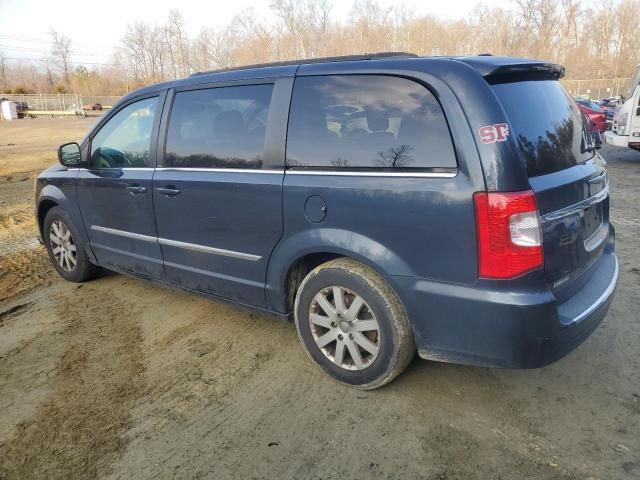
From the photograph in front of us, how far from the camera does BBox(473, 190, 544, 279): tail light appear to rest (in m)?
2.37

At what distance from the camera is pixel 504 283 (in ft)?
7.93

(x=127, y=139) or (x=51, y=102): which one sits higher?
(x=51, y=102)

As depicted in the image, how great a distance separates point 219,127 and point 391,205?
150 cm

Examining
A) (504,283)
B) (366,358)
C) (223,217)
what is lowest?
(366,358)

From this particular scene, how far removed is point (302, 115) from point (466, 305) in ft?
4.85

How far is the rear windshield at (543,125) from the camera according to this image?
2.56 m

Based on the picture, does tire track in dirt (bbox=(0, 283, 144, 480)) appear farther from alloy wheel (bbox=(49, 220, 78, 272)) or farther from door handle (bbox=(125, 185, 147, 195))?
door handle (bbox=(125, 185, 147, 195))

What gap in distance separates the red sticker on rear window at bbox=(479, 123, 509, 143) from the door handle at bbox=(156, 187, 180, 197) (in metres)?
2.19

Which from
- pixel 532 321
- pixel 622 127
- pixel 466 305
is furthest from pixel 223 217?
pixel 622 127

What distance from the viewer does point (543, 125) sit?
2734 millimetres

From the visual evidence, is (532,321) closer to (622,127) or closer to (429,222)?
(429,222)

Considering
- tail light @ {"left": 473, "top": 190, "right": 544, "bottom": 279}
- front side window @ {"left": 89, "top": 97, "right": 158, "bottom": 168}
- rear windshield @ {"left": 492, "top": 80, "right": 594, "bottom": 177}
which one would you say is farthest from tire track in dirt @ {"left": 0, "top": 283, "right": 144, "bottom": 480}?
rear windshield @ {"left": 492, "top": 80, "right": 594, "bottom": 177}

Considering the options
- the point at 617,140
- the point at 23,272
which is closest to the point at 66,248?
the point at 23,272

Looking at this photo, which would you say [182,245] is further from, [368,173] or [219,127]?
[368,173]
